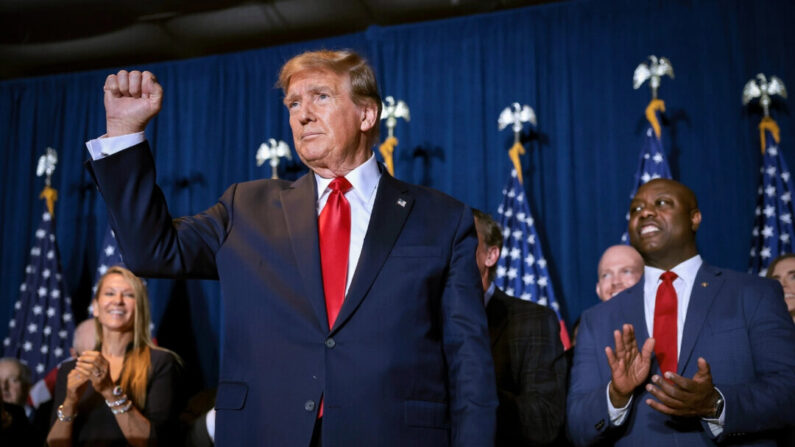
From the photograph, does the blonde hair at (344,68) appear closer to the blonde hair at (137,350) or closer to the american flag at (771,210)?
the blonde hair at (137,350)

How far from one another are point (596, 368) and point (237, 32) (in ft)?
15.7

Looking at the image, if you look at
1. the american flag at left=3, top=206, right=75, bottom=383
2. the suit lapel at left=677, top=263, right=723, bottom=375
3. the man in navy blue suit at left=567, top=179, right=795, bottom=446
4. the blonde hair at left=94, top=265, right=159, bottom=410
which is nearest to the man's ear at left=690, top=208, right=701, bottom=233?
the man in navy blue suit at left=567, top=179, right=795, bottom=446

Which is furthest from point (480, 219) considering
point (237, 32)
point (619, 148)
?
point (237, 32)

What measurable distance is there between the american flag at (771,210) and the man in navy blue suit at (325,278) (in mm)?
3622

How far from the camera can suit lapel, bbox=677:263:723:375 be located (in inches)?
105

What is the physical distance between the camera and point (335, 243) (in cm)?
178

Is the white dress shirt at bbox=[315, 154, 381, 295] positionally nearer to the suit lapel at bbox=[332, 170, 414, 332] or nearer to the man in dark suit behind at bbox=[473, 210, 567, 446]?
the suit lapel at bbox=[332, 170, 414, 332]

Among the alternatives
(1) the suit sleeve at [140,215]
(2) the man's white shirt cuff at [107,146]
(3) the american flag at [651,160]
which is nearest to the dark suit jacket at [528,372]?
(1) the suit sleeve at [140,215]

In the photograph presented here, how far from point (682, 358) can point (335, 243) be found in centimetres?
147

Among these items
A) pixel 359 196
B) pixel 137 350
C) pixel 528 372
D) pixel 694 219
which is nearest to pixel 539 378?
pixel 528 372

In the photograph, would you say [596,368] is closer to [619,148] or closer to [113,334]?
[113,334]

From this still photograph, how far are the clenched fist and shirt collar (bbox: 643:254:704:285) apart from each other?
2.06m

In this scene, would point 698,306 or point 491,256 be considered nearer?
point 698,306

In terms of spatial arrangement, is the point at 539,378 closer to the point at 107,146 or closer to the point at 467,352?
the point at 467,352
